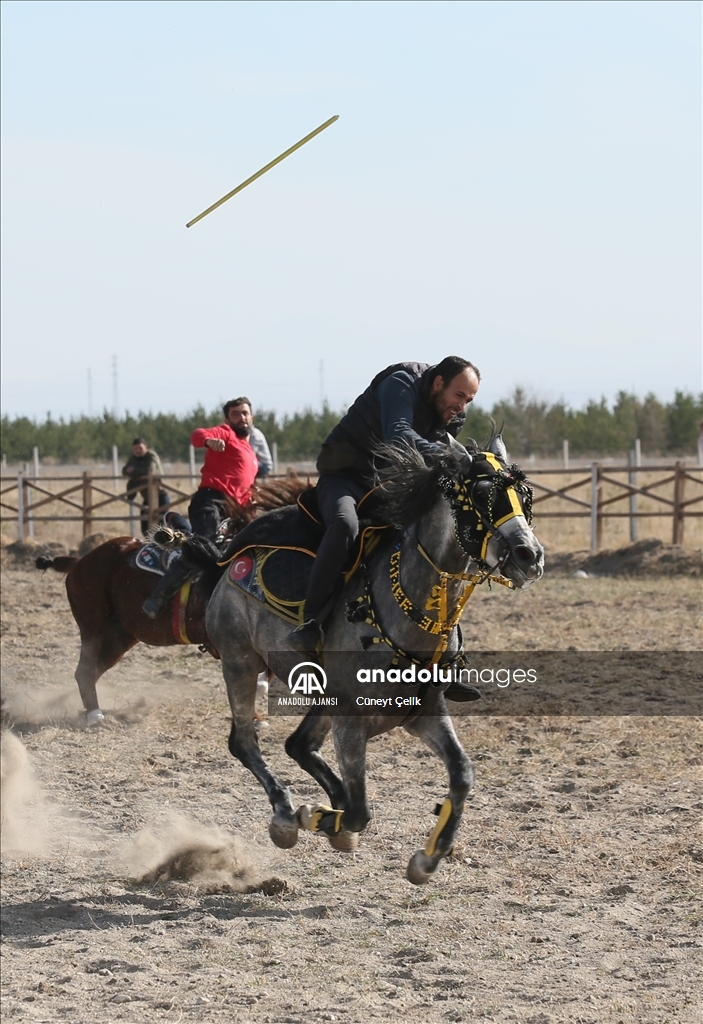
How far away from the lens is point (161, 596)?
7344 millimetres

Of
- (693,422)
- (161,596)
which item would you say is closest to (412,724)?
(161,596)

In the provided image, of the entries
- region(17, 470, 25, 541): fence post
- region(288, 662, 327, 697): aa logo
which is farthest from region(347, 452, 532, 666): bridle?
region(17, 470, 25, 541): fence post

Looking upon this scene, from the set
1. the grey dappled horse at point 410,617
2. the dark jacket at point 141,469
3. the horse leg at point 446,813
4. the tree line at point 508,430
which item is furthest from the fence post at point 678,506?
the tree line at point 508,430

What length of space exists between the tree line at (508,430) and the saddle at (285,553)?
4464 centimetres

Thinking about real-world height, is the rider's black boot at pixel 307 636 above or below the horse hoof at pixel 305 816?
above

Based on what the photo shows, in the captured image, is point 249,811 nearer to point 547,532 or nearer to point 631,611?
point 631,611

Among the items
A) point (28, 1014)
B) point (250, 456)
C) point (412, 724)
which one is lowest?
point (28, 1014)

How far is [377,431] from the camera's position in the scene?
5.87 metres

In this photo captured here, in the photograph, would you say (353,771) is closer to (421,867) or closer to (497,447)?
(421,867)

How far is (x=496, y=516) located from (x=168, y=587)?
3185 mm

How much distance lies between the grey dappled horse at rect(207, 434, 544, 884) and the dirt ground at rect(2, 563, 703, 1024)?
1.58 feet

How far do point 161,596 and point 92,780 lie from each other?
1.42 metres

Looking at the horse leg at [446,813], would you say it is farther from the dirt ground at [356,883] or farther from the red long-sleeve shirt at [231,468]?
the red long-sleeve shirt at [231,468]

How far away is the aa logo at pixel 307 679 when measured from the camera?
18.4 ft
